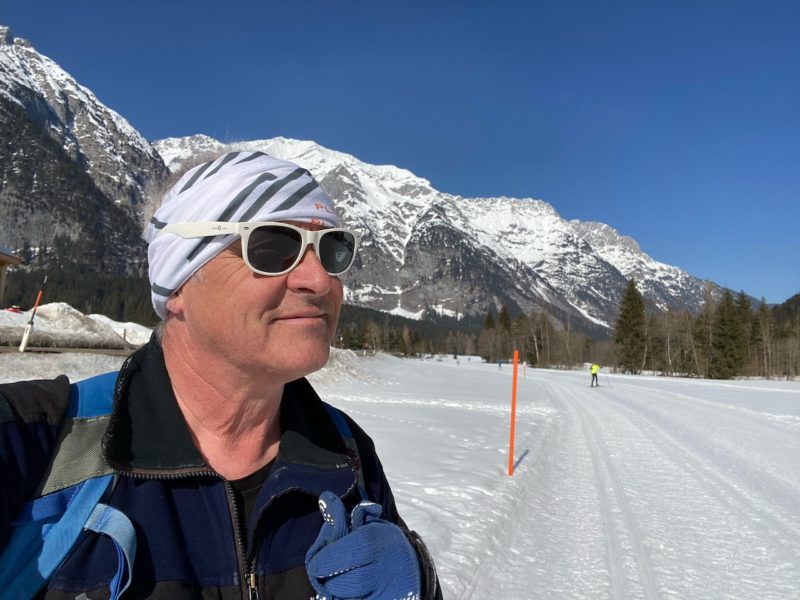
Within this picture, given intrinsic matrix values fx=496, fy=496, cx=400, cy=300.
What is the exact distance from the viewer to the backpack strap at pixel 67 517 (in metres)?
0.96

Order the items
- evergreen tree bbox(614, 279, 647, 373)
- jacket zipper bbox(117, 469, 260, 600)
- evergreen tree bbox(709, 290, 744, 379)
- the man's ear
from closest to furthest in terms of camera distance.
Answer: jacket zipper bbox(117, 469, 260, 600)
the man's ear
evergreen tree bbox(709, 290, 744, 379)
evergreen tree bbox(614, 279, 647, 373)

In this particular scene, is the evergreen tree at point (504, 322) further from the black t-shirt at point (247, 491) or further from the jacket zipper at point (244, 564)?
the jacket zipper at point (244, 564)

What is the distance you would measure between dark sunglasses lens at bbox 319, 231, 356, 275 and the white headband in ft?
0.16

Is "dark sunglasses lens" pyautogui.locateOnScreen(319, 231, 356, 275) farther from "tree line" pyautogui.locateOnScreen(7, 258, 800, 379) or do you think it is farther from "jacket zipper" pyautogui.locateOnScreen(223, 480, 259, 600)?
"tree line" pyautogui.locateOnScreen(7, 258, 800, 379)

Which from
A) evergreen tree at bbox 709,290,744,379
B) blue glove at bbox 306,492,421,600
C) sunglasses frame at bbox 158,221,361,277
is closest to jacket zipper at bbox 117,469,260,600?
blue glove at bbox 306,492,421,600

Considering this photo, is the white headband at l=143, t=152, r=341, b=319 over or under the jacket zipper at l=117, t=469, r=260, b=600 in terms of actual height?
over

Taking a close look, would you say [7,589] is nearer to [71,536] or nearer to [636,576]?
[71,536]

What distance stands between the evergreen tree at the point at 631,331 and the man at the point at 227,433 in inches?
2891

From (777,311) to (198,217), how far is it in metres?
147

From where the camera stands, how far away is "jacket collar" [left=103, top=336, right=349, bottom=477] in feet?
3.85

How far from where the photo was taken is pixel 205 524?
1.23m

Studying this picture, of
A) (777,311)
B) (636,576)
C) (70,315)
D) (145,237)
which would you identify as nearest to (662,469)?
(636,576)

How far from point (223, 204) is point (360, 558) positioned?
1010 mm

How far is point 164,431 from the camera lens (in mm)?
1274
